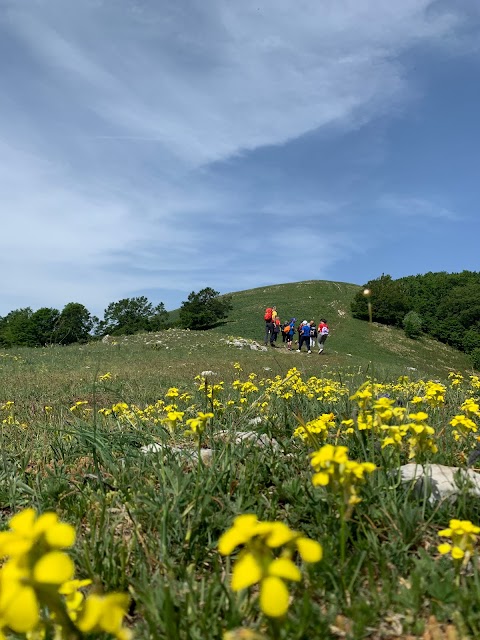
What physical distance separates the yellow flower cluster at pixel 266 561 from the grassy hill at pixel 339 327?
133 ft

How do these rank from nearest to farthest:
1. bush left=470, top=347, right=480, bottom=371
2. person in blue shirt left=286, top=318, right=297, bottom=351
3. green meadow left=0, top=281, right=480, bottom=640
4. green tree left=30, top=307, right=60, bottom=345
Answer: green meadow left=0, top=281, right=480, bottom=640 → person in blue shirt left=286, top=318, right=297, bottom=351 → bush left=470, top=347, right=480, bottom=371 → green tree left=30, top=307, right=60, bottom=345

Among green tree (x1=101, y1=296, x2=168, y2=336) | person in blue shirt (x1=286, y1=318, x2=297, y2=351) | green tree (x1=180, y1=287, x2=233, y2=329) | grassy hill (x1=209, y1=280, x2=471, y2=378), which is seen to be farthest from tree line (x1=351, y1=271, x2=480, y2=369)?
green tree (x1=101, y1=296, x2=168, y2=336)

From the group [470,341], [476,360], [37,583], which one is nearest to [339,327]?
[476,360]

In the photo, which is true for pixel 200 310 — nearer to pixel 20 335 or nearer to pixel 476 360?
pixel 476 360

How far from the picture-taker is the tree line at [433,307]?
→ 5681cm

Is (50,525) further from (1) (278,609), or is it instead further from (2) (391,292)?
(2) (391,292)

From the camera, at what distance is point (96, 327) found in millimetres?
91062

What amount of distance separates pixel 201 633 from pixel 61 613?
2.86 ft

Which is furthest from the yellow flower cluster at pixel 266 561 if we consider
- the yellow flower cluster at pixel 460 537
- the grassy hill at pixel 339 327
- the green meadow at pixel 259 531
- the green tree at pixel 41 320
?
the green tree at pixel 41 320

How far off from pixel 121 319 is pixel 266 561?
87.2 m

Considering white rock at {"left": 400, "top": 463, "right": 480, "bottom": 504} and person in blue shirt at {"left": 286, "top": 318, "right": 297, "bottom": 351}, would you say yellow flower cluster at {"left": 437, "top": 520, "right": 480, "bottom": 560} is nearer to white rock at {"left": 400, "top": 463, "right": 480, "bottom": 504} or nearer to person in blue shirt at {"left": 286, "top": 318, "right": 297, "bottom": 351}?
white rock at {"left": 400, "top": 463, "right": 480, "bottom": 504}

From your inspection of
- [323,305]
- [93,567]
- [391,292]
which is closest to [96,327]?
[323,305]

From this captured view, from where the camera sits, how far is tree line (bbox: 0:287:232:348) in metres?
58.7

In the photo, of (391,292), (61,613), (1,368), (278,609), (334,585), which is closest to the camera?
(278,609)
